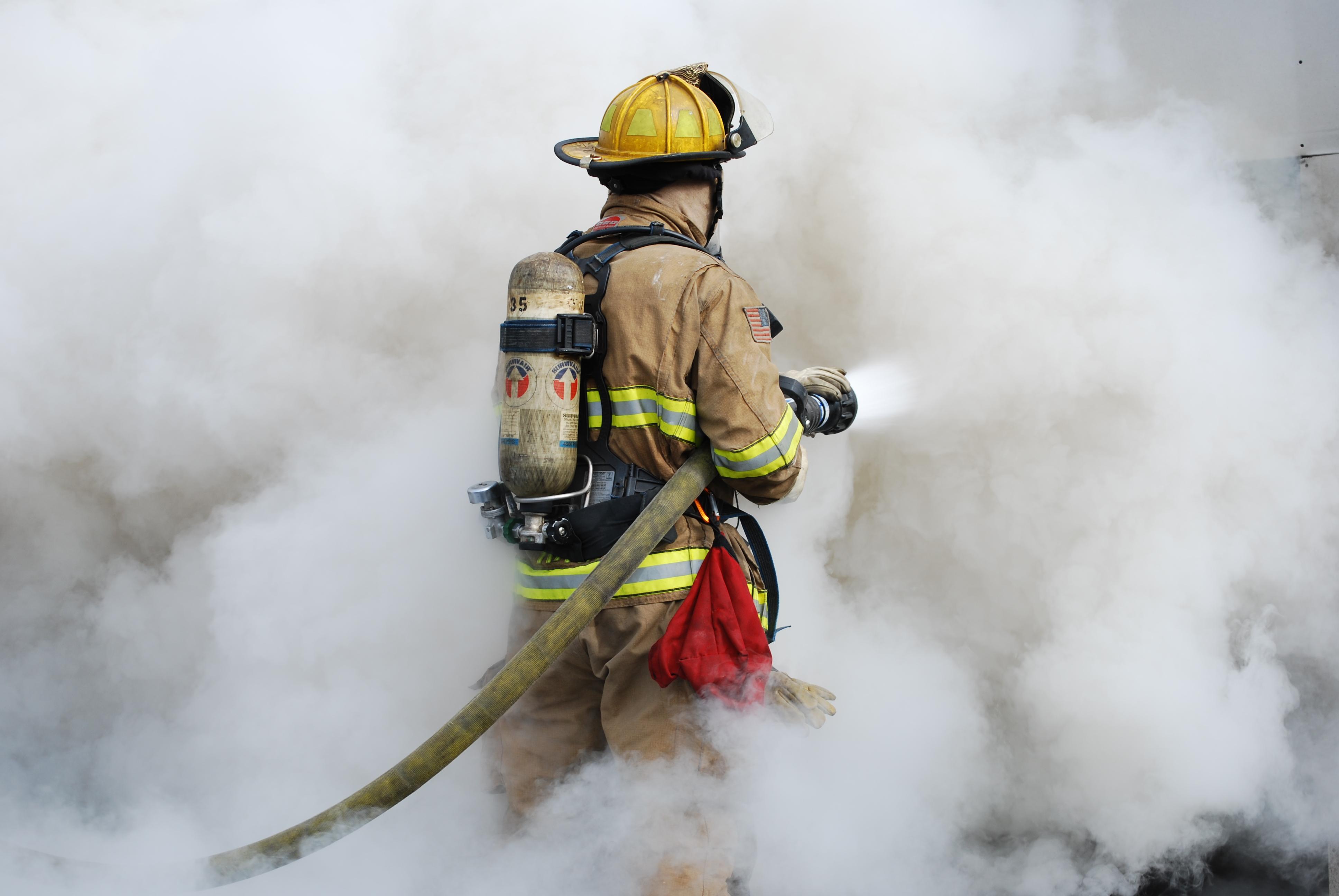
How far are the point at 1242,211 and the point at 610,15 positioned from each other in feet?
9.04

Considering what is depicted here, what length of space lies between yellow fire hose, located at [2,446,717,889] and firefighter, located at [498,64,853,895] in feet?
0.45

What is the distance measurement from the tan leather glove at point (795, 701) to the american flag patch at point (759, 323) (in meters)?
0.87

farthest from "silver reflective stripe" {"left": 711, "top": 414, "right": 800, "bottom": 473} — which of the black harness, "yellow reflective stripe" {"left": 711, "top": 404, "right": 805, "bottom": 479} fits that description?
the black harness

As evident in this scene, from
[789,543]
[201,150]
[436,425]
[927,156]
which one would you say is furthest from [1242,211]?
[201,150]

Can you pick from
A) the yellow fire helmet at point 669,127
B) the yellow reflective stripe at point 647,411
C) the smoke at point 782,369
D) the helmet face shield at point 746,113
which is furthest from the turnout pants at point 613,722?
the helmet face shield at point 746,113

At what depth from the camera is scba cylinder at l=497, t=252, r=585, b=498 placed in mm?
2453

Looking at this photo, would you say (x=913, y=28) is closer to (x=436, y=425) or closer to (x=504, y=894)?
(x=436, y=425)

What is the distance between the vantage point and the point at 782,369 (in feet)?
13.7

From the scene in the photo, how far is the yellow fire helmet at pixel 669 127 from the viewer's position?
2.74 m

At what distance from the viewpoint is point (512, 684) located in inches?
94.3

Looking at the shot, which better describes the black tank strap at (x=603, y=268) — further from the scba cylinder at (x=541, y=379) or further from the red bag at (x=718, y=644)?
the red bag at (x=718, y=644)

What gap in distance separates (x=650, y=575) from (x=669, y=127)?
48.9 inches

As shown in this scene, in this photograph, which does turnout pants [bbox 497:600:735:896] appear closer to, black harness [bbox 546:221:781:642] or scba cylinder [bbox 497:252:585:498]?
black harness [bbox 546:221:781:642]

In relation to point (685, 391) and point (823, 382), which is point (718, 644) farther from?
point (823, 382)
